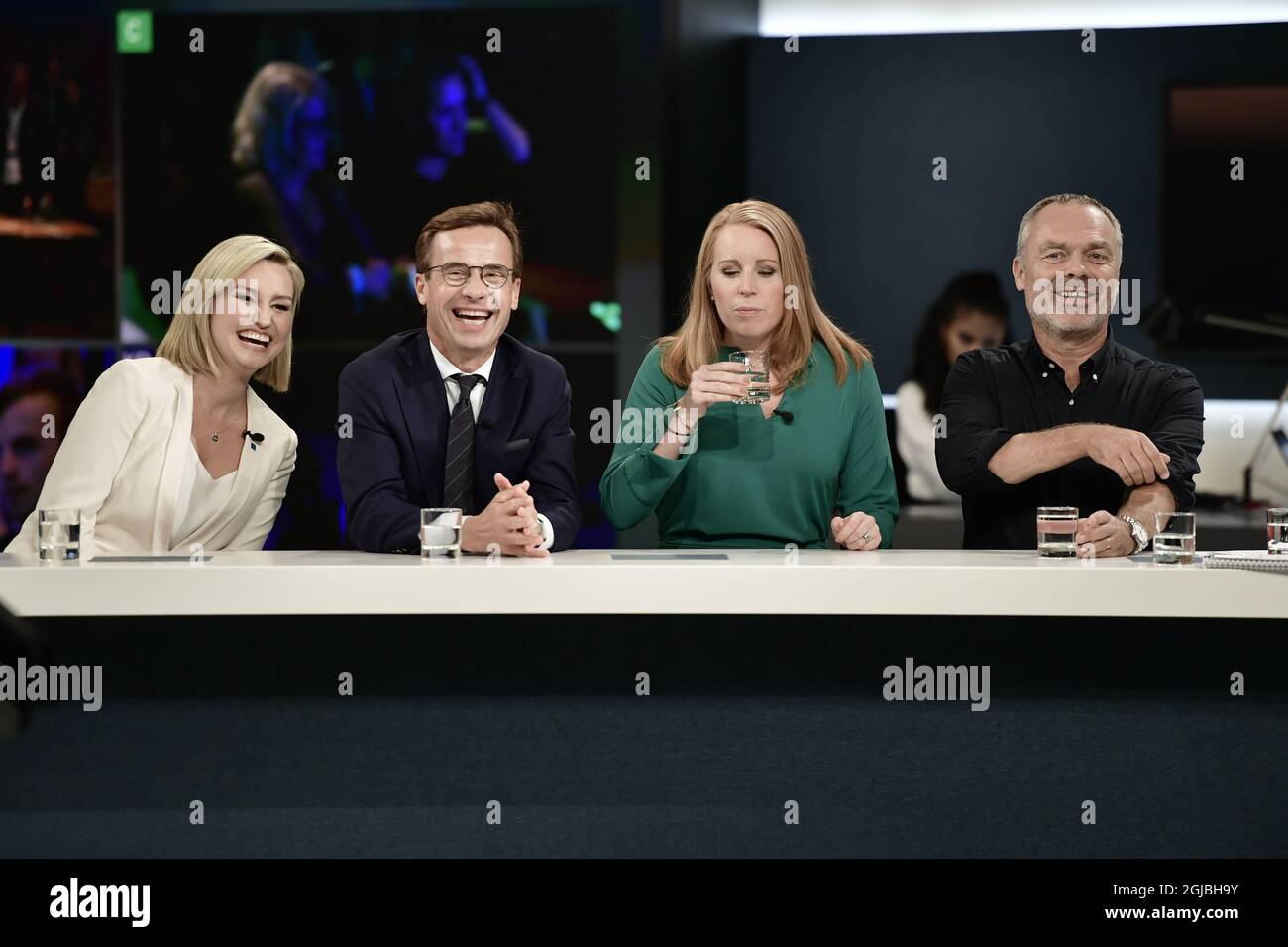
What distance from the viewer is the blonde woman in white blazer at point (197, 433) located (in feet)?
8.82

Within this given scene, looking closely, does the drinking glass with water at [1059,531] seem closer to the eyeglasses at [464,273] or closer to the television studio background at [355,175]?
the eyeglasses at [464,273]

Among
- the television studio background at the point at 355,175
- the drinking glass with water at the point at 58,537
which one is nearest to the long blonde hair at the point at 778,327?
the drinking glass with water at the point at 58,537

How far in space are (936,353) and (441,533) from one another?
3147 mm

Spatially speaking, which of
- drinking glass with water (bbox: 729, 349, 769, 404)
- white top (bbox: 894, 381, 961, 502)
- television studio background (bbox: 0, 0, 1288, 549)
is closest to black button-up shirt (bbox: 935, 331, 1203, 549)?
drinking glass with water (bbox: 729, 349, 769, 404)

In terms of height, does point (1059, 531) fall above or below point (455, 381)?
below

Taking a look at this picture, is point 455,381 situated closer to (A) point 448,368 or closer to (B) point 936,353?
(A) point 448,368

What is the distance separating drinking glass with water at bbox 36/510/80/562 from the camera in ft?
7.28

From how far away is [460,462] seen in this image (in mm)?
2633

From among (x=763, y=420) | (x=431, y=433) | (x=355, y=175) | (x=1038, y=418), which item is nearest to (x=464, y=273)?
(x=431, y=433)

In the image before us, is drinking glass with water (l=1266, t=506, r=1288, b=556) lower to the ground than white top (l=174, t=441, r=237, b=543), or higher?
lower

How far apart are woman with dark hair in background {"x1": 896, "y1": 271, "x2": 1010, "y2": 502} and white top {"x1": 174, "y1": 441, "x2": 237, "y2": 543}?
2.81m

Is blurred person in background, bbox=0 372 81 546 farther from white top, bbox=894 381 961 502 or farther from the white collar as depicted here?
white top, bbox=894 381 961 502

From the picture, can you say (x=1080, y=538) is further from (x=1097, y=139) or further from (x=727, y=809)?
(x=1097, y=139)
